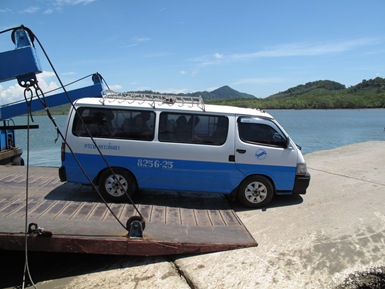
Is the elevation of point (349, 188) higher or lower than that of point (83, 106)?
lower

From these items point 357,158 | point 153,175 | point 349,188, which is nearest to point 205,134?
point 153,175

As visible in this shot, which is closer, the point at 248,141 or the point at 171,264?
the point at 171,264

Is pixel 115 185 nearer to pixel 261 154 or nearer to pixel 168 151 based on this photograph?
pixel 168 151

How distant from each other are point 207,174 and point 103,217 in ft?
6.73

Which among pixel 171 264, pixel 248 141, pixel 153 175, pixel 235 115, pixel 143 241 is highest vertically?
pixel 235 115

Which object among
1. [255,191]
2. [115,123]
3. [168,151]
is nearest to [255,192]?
[255,191]

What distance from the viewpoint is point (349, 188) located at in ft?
25.4

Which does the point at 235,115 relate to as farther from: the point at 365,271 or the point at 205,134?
the point at 365,271

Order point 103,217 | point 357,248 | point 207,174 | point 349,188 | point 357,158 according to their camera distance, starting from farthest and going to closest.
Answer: point 357,158, point 349,188, point 207,174, point 103,217, point 357,248

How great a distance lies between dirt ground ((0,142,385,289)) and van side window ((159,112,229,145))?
151 centimetres

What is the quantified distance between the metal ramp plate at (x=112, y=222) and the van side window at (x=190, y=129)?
49.9 inches

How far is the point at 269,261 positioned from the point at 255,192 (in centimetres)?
214

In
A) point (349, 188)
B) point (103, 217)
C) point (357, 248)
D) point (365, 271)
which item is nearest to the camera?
point (365, 271)

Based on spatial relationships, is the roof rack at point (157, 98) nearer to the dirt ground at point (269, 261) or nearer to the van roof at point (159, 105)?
the van roof at point (159, 105)
